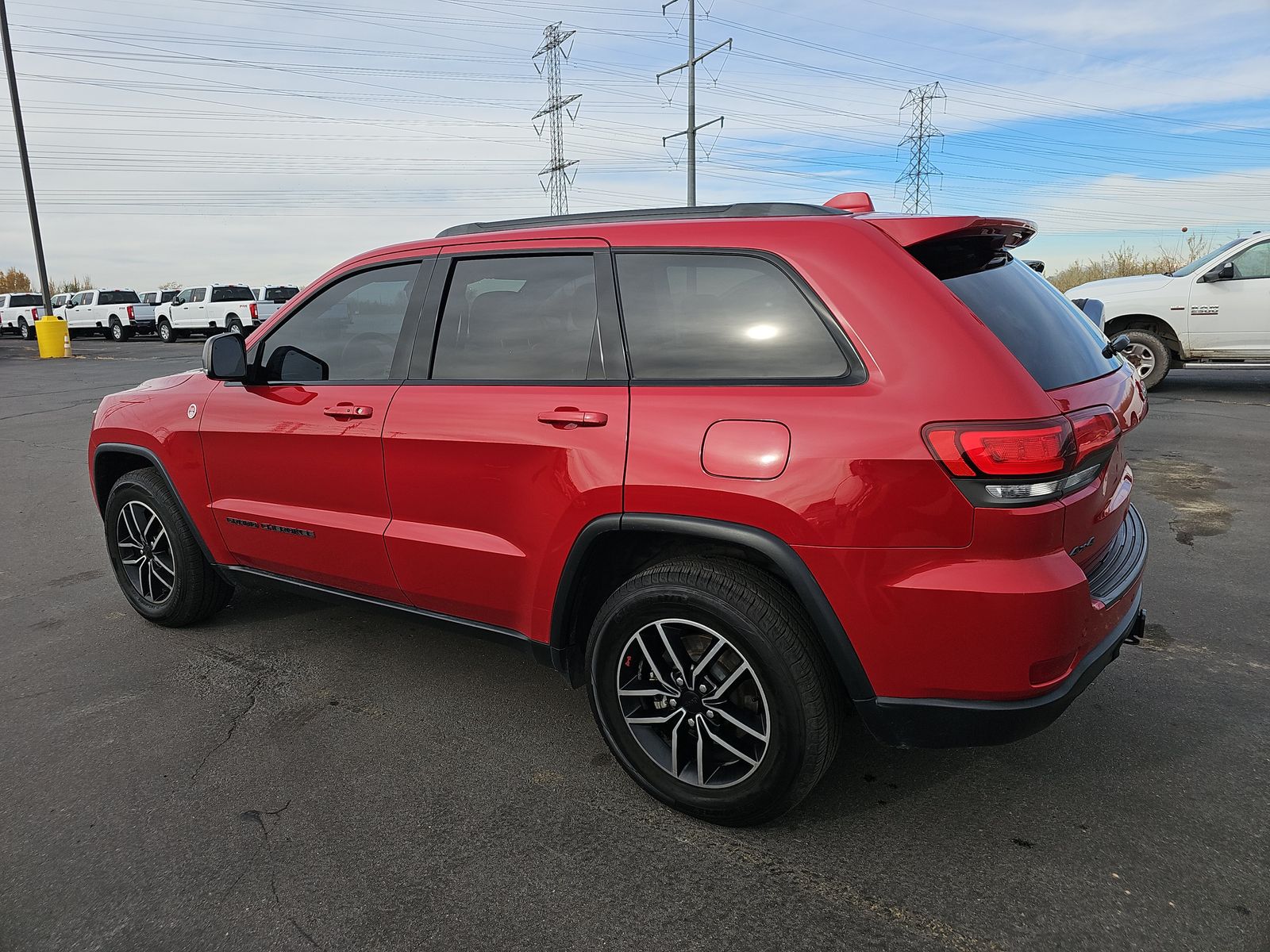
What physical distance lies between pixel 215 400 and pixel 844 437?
2.82 meters

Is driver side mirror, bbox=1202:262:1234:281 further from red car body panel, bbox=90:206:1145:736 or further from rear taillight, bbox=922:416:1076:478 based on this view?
rear taillight, bbox=922:416:1076:478

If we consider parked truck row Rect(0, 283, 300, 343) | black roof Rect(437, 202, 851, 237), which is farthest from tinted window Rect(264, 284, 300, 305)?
black roof Rect(437, 202, 851, 237)

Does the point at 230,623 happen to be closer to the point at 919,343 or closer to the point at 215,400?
the point at 215,400

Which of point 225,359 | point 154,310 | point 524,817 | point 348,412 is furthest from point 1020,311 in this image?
point 154,310

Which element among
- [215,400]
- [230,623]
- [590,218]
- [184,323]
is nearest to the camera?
[590,218]

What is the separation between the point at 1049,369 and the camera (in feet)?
7.96

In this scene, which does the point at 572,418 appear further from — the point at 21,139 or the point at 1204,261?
Answer: the point at 21,139

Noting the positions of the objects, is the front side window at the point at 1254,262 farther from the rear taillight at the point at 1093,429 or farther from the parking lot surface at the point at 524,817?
the rear taillight at the point at 1093,429

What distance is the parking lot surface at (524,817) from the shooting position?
2.22 m

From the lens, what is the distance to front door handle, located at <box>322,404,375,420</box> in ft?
10.7

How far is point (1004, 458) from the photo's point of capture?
84.5 inches

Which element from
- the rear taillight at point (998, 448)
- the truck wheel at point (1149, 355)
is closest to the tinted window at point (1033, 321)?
the rear taillight at point (998, 448)

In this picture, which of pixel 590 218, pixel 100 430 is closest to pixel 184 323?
pixel 100 430

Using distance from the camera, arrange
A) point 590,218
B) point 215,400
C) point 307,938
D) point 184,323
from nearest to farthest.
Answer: point 307,938
point 590,218
point 215,400
point 184,323
